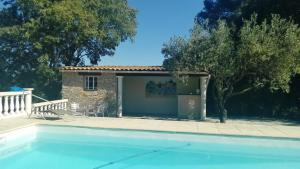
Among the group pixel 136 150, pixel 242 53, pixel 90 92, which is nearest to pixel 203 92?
pixel 242 53

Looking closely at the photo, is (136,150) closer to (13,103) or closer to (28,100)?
(13,103)

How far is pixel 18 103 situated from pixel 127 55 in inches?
624

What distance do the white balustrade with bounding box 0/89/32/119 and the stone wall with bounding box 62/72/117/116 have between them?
12.0ft

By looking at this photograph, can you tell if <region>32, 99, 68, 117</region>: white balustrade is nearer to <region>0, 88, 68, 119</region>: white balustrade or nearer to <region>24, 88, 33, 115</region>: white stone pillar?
<region>0, 88, 68, 119</region>: white balustrade

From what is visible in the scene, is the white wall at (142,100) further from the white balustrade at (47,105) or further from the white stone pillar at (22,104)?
the white stone pillar at (22,104)

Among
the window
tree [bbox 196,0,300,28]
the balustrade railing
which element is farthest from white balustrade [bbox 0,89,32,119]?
tree [bbox 196,0,300,28]

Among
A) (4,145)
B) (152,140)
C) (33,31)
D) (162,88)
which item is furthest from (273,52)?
(33,31)

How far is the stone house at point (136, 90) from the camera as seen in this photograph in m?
21.2

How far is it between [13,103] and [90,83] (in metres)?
5.38

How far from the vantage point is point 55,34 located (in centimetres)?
2755

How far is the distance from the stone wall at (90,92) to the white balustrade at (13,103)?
3643mm

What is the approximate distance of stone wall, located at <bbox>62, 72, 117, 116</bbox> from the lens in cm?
2189

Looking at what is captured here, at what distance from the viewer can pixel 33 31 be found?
27.0 meters

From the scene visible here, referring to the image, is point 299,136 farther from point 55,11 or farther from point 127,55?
point 127,55
